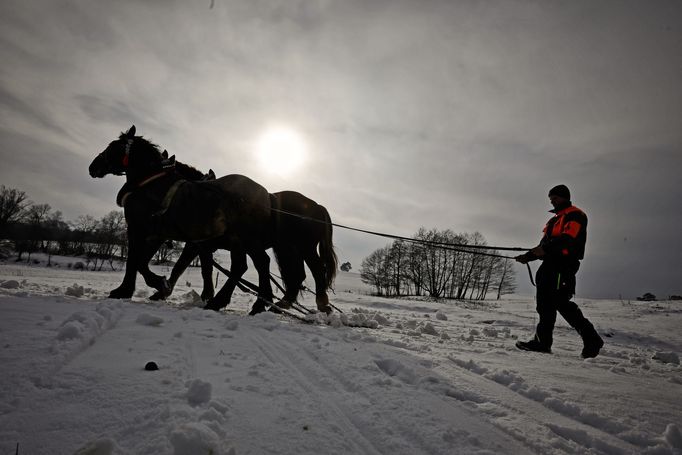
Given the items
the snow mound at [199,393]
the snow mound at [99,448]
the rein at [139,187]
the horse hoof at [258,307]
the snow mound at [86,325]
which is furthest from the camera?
the horse hoof at [258,307]

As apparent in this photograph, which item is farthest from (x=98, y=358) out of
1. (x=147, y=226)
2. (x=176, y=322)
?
(x=147, y=226)

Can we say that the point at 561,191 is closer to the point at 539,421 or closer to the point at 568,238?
the point at 568,238

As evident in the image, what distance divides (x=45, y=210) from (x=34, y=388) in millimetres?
80348

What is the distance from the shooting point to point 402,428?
1287 mm

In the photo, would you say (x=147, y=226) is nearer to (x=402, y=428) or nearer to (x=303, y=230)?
(x=303, y=230)

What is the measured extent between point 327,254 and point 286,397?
415 centimetres

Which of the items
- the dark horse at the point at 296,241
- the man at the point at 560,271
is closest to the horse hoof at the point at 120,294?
the dark horse at the point at 296,241

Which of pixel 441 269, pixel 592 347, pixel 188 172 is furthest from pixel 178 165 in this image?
pixel 441 269

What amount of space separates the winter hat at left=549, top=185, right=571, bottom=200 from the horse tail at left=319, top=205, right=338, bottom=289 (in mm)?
3461

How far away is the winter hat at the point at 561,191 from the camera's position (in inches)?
152

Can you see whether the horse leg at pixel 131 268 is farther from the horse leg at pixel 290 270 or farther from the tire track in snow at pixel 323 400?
the tire track in snow at pixel 323 400

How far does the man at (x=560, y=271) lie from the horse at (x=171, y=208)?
3555 mm

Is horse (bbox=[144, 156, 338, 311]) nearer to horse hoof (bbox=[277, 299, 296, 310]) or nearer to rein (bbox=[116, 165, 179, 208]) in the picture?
horse hoof (bbox=[277, 299, 296, 310])

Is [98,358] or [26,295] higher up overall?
[98,358]
